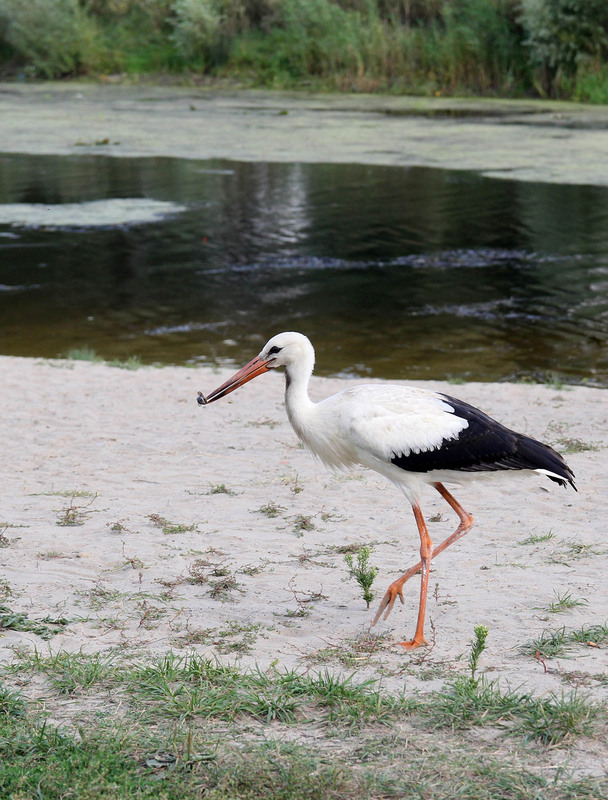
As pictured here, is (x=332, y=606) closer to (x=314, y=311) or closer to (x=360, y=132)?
(x=314, y=311)

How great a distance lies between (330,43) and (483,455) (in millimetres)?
26875

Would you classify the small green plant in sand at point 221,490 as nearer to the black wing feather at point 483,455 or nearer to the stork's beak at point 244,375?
the stork's beak at point 244,375

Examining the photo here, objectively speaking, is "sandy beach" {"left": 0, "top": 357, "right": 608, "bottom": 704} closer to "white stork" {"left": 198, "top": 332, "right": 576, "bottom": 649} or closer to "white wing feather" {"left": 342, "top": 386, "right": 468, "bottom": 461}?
"white stork" {"left": 198, "top": 332, "right": 576, "bottom": 649}

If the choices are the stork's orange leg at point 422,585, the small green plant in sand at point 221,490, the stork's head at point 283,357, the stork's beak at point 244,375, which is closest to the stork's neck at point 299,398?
the stork's head at point 283,357

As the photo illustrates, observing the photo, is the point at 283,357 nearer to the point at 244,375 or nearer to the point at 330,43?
the point at 244,375

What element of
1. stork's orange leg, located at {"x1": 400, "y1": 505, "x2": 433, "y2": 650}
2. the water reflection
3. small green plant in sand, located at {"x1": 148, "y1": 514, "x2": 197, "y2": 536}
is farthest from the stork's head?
the water reflection

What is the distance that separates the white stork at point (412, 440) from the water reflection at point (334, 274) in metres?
4.92

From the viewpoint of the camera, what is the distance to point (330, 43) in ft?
95.5

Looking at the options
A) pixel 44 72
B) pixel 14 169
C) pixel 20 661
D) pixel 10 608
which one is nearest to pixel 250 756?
pixel 20 661

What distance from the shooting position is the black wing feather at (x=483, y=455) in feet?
14.1

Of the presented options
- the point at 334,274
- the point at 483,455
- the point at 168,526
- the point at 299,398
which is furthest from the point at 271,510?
the point at 334,274

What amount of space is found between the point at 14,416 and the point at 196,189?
1137 cm

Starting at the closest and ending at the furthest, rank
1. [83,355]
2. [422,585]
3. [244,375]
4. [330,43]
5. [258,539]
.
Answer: [422,585]
[244,375]
[258,539]
[83,355]
[330,43]

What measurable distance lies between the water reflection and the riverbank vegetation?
29.1 ft
